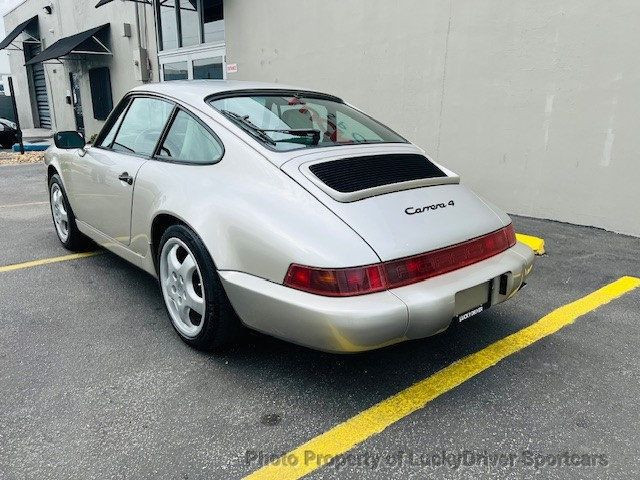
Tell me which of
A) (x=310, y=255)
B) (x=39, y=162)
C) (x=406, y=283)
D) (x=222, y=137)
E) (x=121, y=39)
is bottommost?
(x=39, y=162)

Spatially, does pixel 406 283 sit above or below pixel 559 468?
above

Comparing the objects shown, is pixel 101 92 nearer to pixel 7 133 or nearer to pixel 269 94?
pixel 7 133

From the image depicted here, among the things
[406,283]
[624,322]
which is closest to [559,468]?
[406,283]

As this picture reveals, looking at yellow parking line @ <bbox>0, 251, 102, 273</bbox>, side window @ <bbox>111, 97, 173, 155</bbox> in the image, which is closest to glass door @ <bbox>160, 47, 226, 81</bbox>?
yellow parking line @ <bbox>0, 251, 102, 273</bbox>

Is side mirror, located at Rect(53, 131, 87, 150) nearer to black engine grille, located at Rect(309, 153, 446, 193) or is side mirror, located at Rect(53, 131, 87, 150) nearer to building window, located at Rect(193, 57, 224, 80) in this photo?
black engine grille, located at Rect(309, 153, 446, 193)

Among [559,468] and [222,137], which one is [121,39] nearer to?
[222,137]

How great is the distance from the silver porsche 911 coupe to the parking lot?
342mm

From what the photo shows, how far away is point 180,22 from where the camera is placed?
36.3 feet

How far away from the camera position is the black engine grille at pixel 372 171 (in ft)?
7.93

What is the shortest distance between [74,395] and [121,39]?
42.8 ft

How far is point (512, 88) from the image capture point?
224 inches

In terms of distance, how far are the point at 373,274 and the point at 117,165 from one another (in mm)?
2082

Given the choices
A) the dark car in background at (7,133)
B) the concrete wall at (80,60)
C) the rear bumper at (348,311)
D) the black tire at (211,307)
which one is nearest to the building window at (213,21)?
the concrete wall at (80,60)

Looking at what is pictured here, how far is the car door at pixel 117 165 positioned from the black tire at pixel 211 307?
723 mm
